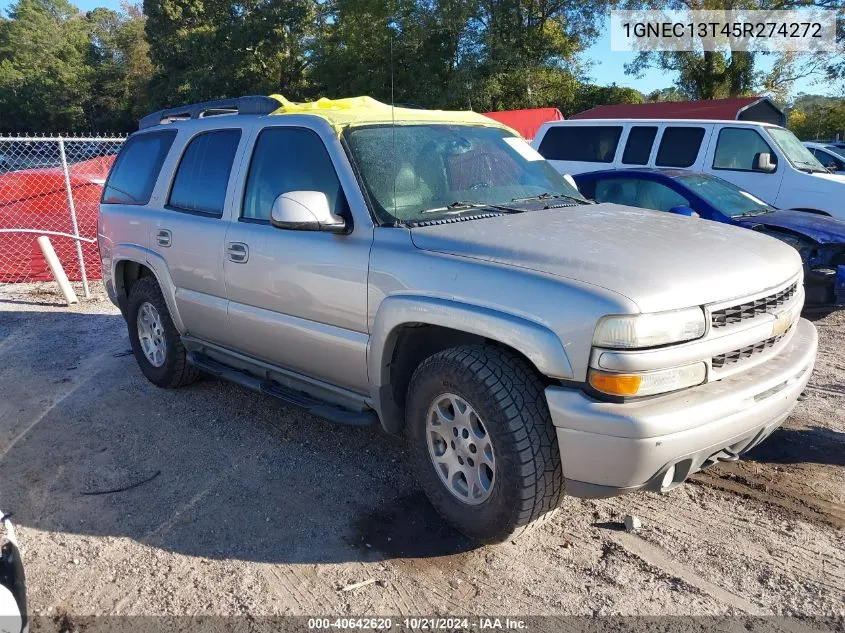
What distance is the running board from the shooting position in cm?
364

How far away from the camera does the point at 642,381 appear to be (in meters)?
2.62

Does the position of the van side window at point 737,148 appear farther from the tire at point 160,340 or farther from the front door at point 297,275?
the tire at point 160,340

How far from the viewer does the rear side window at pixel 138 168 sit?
5.15 metres

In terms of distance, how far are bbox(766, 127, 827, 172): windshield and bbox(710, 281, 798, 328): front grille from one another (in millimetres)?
7155

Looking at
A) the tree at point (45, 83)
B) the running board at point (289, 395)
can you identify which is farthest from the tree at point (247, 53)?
the running board at point (289, 395)

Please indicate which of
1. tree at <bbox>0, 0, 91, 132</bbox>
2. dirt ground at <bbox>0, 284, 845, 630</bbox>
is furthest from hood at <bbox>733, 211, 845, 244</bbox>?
tree at <bbox>0, 0, 91, 132</bbox>

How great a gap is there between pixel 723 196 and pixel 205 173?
5.36 meters

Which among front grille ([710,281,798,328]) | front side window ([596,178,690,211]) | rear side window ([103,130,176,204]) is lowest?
front side window ([596,178,690,211])

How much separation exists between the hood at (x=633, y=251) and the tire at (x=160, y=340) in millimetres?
2553

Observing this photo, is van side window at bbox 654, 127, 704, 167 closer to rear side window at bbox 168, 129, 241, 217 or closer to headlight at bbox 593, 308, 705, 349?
rear side window at bbox 168, 129, 241, 217

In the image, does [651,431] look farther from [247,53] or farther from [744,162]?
[247,53]

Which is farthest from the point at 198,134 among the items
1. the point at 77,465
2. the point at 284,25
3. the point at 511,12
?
the point at 284,25

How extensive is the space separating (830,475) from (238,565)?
3133mm

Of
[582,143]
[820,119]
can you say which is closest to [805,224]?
[582,143]
